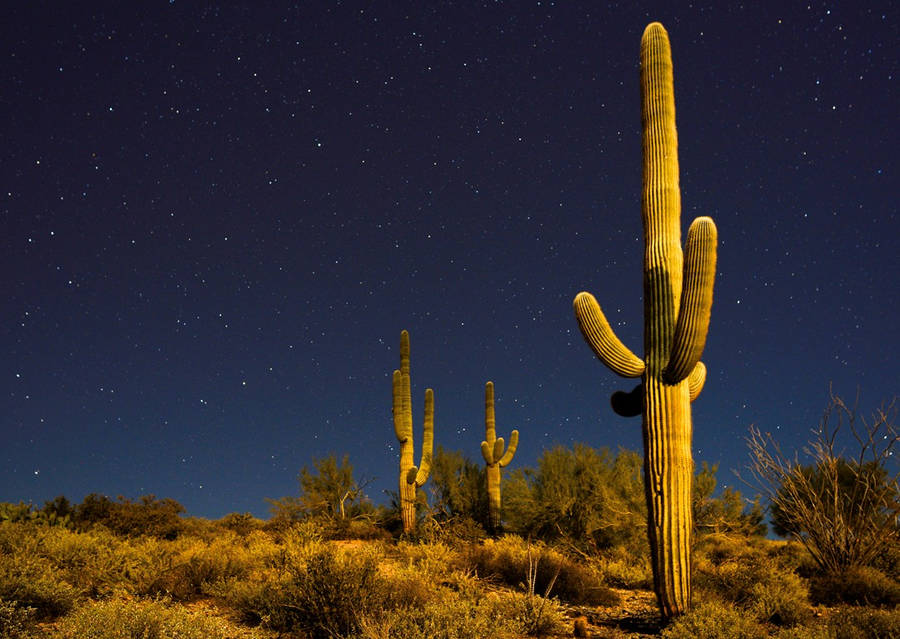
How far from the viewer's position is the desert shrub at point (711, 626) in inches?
280

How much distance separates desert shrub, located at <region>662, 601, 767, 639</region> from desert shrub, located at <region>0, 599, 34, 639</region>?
7.31m

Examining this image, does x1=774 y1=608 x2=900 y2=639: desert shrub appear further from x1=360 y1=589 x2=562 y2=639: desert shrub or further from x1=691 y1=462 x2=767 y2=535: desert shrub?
x1=691 y1=462 x2=767 y2=535: desert shrub

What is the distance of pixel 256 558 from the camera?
1179 cm

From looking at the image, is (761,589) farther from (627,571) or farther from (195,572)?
(195,572)

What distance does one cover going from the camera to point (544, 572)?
1127 centimetres

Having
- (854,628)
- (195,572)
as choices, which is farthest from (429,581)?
(854,628)

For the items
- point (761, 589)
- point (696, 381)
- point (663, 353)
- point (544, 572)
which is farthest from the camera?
point (544, 572)

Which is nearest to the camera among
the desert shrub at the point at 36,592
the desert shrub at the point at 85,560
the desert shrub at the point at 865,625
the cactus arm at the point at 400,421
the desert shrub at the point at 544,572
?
the desert shrub at the point at 865,625

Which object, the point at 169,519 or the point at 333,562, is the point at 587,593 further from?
the point at 169,519

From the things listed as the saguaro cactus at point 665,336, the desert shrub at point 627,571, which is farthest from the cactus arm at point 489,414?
the saguaro cactus at point 665,336

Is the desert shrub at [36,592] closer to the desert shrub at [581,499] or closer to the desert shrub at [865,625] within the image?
the desert shrub at [865,625]

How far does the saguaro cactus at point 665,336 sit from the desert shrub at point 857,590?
4158 millimetres

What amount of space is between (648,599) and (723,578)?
1345 millimetres

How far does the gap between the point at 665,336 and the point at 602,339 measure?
0.91 metres
